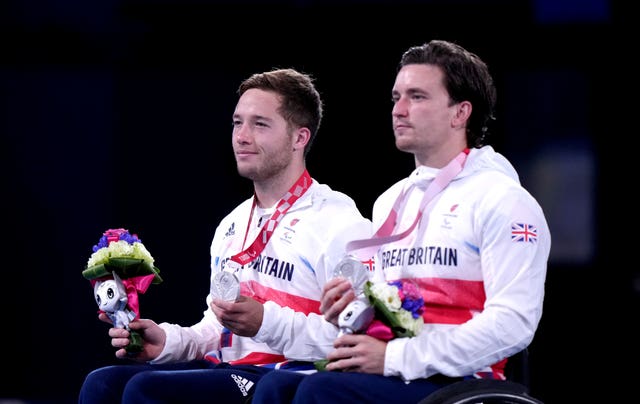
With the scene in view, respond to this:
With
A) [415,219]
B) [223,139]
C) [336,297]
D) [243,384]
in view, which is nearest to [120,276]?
[243,384]

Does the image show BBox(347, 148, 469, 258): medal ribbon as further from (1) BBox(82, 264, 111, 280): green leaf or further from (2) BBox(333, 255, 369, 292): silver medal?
(1) BBox(82, 264, 111, 280): green leaf

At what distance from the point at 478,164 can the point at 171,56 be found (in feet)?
10.8

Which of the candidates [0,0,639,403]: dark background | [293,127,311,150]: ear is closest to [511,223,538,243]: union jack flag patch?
[293,127,311,150]: ear

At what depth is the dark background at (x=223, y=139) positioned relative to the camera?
588 cm

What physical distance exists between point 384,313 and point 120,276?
937mm

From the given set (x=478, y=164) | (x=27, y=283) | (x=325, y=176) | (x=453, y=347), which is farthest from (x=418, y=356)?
(x=27, y=283)

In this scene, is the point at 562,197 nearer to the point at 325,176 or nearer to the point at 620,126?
the point at 620,126

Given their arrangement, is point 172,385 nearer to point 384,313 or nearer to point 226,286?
point 226,286

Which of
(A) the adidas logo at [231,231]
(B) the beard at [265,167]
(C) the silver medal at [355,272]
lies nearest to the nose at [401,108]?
(C) the silver medal at [355,272]

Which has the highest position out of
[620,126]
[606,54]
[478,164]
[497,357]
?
[606,54]

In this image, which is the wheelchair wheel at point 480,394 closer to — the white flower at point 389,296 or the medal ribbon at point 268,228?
the white flower at point 389,296

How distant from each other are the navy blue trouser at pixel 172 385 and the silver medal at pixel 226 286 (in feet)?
0.89

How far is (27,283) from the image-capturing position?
641 centimetres

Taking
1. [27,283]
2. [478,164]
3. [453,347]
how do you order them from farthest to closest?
[27,283] → [478,164] → [453,347]
